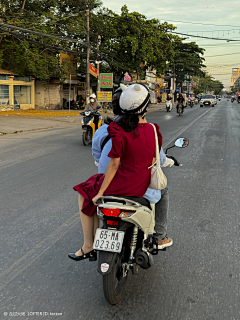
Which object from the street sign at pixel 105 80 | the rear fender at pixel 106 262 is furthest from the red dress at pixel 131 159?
the street sign at pixel 105 80

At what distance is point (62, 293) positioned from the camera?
2.78m

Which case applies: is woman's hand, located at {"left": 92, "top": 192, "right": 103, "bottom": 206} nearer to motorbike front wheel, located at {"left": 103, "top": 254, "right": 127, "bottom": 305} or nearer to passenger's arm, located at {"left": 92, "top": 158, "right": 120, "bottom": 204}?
passenger's arm, located at {"left": 92, "top": 158, "right": 120, "bottom": 204}

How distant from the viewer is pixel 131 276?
311 centimetres

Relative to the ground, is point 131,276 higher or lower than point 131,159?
lower

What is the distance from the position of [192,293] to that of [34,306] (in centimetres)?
127

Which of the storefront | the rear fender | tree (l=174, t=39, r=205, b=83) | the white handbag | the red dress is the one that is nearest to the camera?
the rear fender

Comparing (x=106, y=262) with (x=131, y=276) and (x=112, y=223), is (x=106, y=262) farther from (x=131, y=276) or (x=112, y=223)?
(x=131, y=276)

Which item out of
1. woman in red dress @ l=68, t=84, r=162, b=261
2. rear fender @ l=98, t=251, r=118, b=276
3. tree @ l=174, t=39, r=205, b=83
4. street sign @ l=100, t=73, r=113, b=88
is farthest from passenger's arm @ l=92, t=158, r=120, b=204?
tree @ l=174, t=39, r=205, b=83

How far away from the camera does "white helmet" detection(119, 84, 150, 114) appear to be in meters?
2.62

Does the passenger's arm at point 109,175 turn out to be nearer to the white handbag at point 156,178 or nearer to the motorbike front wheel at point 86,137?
the white handbag at point 156,178

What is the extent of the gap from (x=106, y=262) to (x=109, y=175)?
2.11ft

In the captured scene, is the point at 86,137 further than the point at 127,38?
No

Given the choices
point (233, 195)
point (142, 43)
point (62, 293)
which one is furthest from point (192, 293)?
point (142, 43)

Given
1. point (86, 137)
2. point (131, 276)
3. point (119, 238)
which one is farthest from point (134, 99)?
point (86, 137)
